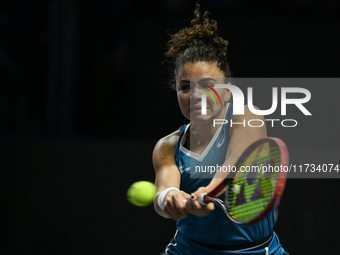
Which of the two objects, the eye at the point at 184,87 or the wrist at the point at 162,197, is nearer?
the wrist at the point at 162,197

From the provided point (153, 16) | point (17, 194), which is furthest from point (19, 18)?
point (17, 194)

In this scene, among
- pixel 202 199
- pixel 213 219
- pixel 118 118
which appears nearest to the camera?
pixel 202 199

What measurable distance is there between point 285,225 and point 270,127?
0.55m

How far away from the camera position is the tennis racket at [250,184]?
3.73ft

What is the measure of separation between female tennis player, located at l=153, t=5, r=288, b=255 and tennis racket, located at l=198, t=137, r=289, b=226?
0.18ft

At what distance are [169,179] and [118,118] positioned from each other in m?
1.24

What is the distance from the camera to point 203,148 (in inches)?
58.6

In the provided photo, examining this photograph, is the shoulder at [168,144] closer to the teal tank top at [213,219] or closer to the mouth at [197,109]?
the teal tank top at [213,219]

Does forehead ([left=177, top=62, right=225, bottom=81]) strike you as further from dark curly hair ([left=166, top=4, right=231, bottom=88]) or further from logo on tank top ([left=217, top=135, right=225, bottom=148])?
logo on tank top ([left=217, top=135, right=225, bottom=148])

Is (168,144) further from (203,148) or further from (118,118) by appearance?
(118,118)

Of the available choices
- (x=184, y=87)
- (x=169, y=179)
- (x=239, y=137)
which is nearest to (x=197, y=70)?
(x=184, y=87)

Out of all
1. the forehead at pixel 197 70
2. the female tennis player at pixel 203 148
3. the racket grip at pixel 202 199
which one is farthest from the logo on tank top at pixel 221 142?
the racket grip at pixel 202 199

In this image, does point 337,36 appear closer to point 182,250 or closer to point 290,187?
point 290,187

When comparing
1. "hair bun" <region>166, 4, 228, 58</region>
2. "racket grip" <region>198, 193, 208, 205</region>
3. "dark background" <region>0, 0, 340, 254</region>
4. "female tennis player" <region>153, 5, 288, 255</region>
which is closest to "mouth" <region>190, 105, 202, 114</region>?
"female tennis player" <region>153, 5, 288, 255</region>
